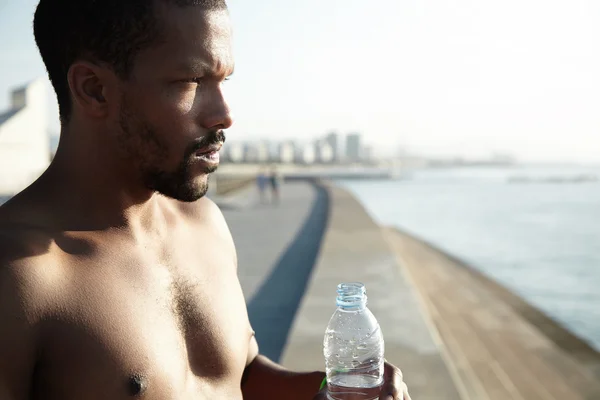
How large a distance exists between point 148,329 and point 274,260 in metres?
10.5

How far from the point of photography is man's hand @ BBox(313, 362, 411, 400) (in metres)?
1.63

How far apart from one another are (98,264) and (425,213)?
167 ft

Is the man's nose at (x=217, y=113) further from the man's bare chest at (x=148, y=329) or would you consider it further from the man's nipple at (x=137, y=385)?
the man's nipple at (x=137, y=385)

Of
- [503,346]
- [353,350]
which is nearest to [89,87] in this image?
[353,350]

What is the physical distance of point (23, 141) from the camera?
22250 mm

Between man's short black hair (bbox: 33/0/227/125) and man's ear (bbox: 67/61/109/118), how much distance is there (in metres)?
0.02

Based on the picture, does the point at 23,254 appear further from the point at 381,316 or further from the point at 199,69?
the point at 381,316

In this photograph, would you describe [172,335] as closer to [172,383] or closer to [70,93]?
[172,383]

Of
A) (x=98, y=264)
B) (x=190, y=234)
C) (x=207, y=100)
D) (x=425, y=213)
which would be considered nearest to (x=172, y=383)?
(x=98, y=264)

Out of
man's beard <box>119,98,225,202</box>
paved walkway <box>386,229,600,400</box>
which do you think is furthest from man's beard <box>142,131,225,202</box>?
paved walkway <box>386,229,600,400</box>

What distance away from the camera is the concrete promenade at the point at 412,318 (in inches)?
217

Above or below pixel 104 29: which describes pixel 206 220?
below

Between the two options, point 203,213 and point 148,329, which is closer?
point 148,329

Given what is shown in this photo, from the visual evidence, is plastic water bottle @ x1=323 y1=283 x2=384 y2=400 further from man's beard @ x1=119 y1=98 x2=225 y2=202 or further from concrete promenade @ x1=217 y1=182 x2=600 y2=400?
concrete promenade @ x1=217 y1=182 x2=600 y2=400
